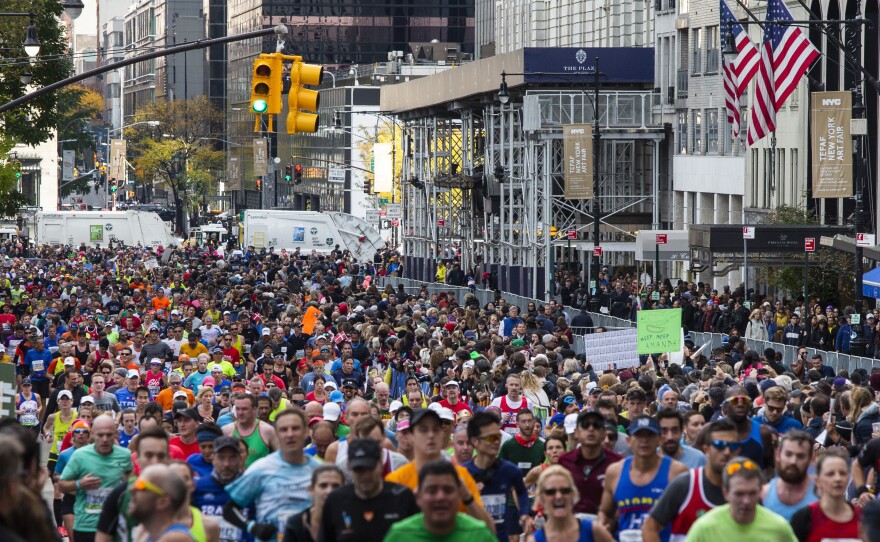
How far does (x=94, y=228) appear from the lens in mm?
75812

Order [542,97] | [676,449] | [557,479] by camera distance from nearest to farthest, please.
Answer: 1. [557,479]
2. [676,449]
3. [542,97]

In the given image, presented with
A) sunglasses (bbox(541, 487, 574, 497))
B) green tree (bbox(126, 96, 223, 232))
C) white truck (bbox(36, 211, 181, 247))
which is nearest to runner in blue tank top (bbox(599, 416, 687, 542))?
sunglasses (bbox(541, 487, 574, 497))

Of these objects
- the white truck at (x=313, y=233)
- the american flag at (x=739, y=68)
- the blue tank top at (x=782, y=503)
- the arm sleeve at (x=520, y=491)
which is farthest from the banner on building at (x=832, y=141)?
the white truck at (x=313, y=233)

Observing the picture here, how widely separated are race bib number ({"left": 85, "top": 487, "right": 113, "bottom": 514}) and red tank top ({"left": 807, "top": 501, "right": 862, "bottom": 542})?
16.7 feet

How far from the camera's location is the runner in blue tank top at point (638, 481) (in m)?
10.1

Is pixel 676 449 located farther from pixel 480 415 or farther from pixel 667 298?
pixel 667 298

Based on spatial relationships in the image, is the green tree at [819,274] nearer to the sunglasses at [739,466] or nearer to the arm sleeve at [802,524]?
the arm sleeve at [802,524]

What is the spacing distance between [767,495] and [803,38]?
2515 centimetres

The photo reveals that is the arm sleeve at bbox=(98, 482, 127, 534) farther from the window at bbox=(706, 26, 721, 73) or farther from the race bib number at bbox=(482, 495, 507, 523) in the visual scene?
the window at bbox=(706, 26, 721, 73)

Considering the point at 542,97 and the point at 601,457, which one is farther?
the point at 542,97

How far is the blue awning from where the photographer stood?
32.1m

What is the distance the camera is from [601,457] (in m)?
11.0

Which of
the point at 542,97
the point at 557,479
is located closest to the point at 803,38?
the point at 542,97

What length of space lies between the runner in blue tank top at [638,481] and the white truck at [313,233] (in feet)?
197
